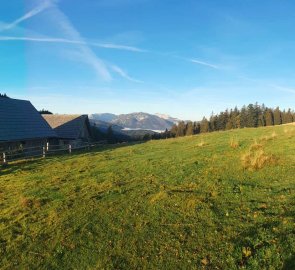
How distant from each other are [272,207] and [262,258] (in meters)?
2.84

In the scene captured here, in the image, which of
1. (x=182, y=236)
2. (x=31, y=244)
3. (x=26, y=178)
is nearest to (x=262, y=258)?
(x=182, y=236)

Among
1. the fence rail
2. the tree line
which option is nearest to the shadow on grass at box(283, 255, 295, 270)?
the fence rail

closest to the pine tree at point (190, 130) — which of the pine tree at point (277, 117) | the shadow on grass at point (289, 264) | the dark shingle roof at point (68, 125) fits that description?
the pine tree at point (277, 117)

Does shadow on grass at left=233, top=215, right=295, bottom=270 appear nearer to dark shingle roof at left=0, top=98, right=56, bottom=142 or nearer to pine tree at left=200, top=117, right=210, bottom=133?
dark shingle roof at left=0, top=98, right=56, bottom=142

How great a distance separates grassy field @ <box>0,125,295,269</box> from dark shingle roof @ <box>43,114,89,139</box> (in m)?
32.3

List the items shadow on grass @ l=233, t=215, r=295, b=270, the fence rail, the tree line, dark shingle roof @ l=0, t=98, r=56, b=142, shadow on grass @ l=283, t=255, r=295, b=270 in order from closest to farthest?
shadow on grass @ l=283, t=255, r=295, b=270 → shadow on grass @ l=233, t=215, r=295, b=270 → the fence rail → dark shingle roof @ l=0, t=98, r=56, b=142 → the tree line

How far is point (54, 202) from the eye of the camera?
1270 cm

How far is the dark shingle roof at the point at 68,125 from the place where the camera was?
4867 cm

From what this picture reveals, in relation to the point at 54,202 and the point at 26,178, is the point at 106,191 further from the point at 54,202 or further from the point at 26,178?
the point at 26,178

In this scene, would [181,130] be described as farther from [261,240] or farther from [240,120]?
[261,240]

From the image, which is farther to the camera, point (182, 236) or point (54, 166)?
point (54, 166)

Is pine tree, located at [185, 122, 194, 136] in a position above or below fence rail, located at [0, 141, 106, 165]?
above

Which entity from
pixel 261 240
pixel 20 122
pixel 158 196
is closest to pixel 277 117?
pixel 20 122

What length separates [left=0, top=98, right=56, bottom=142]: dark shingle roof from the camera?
3257 centimetres
